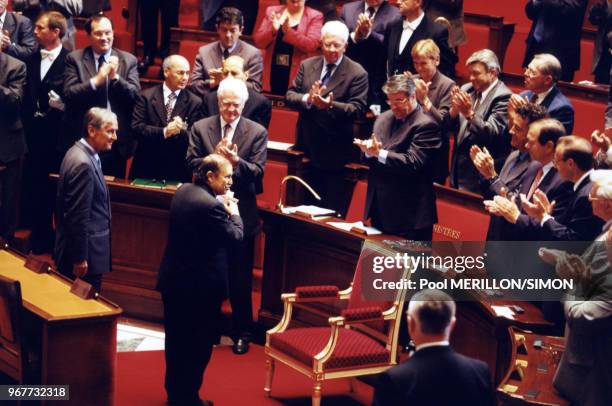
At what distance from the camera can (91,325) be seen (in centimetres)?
478

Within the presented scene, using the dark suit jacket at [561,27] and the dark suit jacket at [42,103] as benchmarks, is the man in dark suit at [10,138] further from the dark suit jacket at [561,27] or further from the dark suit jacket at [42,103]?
the dark suit jacket at [561,27]

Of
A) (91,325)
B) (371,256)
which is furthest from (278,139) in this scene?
(91,325)

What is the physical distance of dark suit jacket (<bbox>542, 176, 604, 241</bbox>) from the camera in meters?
4.62

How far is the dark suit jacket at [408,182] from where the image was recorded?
19.1 ft

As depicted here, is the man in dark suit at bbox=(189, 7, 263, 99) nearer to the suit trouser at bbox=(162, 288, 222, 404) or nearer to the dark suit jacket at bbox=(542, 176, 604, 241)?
the suit trouser at bbox=(162, 288, 222, 404)

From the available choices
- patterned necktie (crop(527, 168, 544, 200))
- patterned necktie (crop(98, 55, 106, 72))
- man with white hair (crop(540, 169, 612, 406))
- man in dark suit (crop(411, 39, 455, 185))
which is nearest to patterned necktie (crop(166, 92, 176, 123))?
patterned necktie (crop(98, 55, 106, 72))

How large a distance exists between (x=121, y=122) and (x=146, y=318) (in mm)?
1254

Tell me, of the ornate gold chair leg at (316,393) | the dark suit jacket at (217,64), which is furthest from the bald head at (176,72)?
the ornate gold chair leg at (316,393)

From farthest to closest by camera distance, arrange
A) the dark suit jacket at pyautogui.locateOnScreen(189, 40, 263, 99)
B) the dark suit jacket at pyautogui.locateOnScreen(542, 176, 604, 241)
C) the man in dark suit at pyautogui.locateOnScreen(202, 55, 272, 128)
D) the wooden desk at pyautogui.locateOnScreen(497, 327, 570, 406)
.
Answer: the dark suit jacket at pyautogui.locateOnScreen(189, 40, 263, 99), the man in dark suit at pyautogui.locateOnScreen(202, 55, 272, 128), the dark suit jacket at pyautogui.locateOnScreen(542, 176, 604, 241), the wooden desk at pyautogui.locateOnScreen(497, 327, 570, 406)

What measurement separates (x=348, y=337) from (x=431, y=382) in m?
2.02

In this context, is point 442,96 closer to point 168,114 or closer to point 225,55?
point 225,55

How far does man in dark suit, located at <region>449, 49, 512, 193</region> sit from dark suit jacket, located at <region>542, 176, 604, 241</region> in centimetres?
133

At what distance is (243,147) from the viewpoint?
6.13 m

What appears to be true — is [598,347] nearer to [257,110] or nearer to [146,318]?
[257,110]
